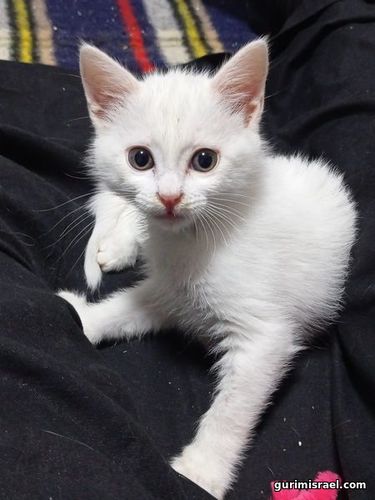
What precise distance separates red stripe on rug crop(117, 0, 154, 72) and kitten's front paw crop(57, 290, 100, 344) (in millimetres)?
1095

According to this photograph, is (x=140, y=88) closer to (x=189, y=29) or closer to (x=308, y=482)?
(x=308, y=482)

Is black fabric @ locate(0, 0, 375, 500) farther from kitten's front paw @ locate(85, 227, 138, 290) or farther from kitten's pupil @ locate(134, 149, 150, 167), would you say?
kitten's pupil @ locate(134, 149, 150, 167)

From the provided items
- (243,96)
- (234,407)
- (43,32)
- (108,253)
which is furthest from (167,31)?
(234,407)

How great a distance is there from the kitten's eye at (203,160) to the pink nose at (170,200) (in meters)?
0.09

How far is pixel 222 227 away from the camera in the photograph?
4.22ft

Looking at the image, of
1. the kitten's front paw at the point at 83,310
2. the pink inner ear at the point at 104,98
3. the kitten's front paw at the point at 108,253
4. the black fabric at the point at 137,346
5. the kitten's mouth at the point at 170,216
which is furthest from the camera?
the kitten's front paw at the point at 108,253

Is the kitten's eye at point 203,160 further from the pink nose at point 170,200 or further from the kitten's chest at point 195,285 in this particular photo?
the kitten's chest at point 195,285

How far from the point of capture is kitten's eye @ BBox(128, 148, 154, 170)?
1174 millimetres

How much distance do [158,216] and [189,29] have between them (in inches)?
64.0

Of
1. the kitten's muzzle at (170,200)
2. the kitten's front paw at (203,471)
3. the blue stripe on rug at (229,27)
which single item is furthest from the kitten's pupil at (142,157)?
the blue stripe on rug at (229,27)

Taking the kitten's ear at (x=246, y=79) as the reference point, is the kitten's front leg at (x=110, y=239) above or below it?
below

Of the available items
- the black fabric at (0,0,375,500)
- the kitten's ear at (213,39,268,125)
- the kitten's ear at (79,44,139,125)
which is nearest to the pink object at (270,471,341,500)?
the black fabric at (0,0,375,500)

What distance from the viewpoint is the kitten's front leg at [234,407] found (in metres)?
1.20

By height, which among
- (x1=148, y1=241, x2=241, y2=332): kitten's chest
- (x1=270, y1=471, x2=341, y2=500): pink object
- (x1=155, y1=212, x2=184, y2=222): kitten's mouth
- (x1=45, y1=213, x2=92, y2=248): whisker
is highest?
(x1=155, y1=212, x2=184, y2=222): kitten's mouth
